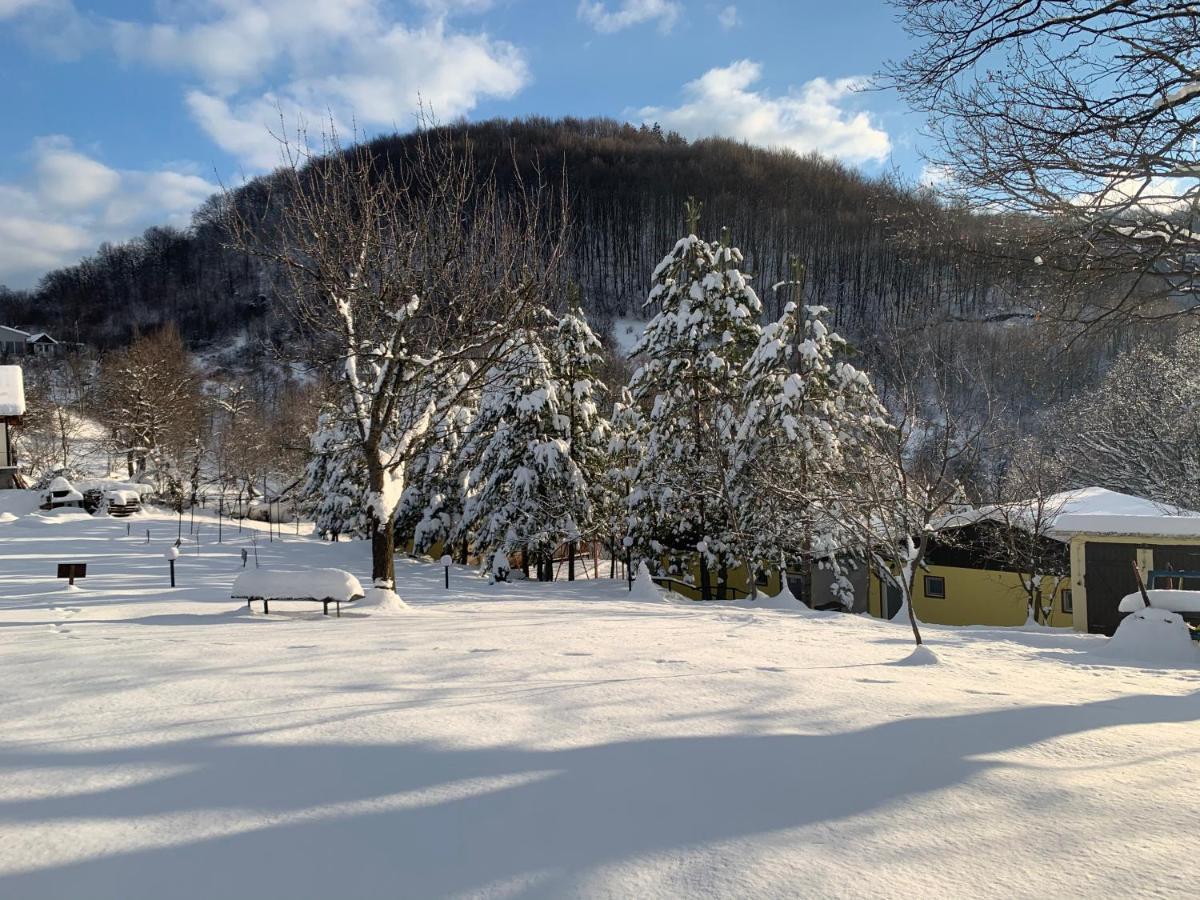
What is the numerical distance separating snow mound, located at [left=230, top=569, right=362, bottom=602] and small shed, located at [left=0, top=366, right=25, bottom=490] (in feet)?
117

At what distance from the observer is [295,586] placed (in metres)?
9.65

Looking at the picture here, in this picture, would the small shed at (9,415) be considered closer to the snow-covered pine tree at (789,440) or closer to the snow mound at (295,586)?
the snow mound at (295,586)

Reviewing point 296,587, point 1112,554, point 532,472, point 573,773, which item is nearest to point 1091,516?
point 1112,554

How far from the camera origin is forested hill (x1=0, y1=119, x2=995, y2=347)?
3597 inches

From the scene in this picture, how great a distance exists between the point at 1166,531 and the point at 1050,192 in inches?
503

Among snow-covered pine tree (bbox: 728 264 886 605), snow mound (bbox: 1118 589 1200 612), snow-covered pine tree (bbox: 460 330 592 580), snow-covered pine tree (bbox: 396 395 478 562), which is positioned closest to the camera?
snow mound (bbox: 1118 589 1200 612)

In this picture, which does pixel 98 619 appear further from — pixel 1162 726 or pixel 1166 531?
pixel 1166 531

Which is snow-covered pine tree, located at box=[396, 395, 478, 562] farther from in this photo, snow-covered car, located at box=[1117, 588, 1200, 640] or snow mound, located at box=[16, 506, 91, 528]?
snow-covered car, located at box=[1117, 588, 1200, 640]

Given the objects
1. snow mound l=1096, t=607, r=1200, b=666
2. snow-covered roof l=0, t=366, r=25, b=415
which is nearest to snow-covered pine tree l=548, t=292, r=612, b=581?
snow mound l=1096, t=607, r=1200, b=666

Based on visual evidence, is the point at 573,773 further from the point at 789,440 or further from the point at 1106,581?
the point at 1106,581

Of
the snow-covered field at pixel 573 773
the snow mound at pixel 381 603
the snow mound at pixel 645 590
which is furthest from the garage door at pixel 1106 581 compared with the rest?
the snow mound at pixel 381 603

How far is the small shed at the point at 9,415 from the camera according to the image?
35844 mm

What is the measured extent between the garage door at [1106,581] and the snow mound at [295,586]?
1660 centimetres

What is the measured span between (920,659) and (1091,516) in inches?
491
